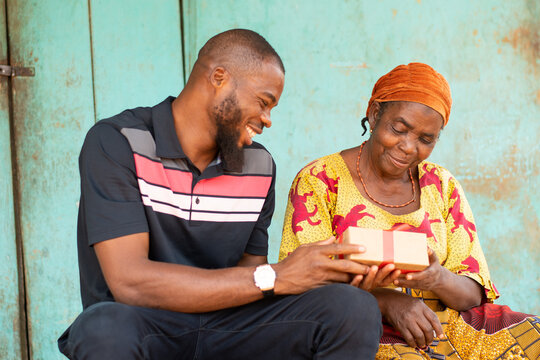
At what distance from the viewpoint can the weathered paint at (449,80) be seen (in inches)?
143

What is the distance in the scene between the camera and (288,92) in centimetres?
365

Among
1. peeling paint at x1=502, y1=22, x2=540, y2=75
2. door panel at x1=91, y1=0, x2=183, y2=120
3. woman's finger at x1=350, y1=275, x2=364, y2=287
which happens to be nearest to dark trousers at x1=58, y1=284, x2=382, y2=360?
woman's finger at x1=350, y1=275, x2=364, y2=287

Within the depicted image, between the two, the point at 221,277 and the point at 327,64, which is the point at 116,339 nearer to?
the point at 221,277

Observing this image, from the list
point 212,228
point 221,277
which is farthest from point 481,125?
point 221,277

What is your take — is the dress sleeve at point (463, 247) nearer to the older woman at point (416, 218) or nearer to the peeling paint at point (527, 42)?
the older woman at point (416, 218)

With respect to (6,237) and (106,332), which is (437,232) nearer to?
(106,332)

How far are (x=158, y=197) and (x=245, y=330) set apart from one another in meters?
0.58

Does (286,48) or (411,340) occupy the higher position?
(286,48)

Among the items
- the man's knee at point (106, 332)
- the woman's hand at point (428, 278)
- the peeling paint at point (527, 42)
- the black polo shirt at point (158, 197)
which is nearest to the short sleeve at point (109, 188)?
the black polo shirt at point (158, 197)

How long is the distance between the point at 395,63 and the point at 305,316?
6.95 feet

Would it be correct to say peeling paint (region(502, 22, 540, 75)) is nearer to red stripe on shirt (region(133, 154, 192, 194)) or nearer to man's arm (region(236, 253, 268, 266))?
man's arm (region(236, 253, 268, 266))

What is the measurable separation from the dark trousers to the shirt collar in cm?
60

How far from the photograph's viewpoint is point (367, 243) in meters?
2.14

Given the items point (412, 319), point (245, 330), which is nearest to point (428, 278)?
point (412, 319)
